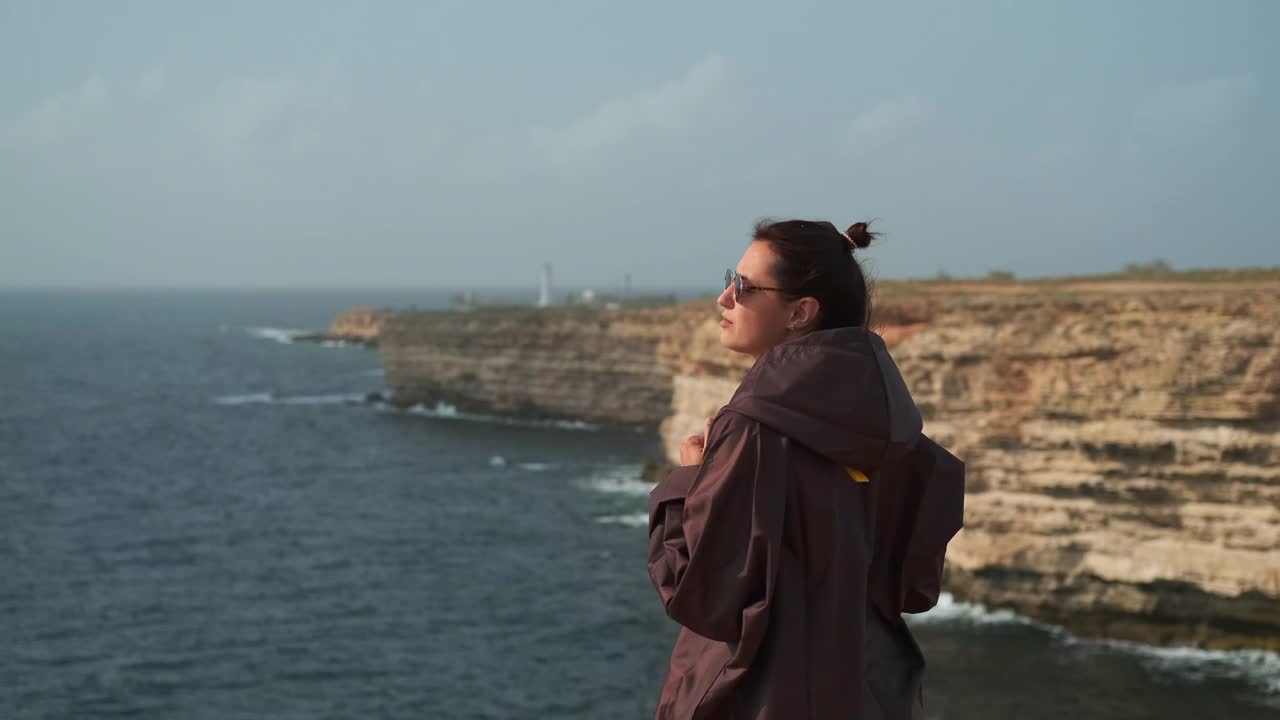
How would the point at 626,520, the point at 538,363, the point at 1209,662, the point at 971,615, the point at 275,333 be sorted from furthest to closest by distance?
the point at 275,333, the point at 538,363, the point at 626,520, the point at 971,615, the point at 1209,662

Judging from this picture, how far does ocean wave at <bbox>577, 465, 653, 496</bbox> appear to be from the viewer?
41.5 metres

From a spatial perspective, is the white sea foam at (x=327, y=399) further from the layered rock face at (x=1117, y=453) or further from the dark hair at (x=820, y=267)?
the dark hair at (x=820, y=267)

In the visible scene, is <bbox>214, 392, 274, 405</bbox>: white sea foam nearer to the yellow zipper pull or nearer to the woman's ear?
the woman's ear

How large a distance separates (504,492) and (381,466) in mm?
8167

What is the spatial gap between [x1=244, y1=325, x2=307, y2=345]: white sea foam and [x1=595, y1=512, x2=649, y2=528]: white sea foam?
314 feet

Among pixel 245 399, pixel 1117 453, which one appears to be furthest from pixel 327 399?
pixel 1117 453

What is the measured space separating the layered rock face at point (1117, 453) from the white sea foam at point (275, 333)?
111 m

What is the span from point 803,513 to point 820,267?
23.0 inches

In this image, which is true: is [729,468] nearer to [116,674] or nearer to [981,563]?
[981,563]

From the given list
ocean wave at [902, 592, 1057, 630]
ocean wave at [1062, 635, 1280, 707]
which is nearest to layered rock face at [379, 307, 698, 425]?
ocean wave at [902, 592, 1057, 630]

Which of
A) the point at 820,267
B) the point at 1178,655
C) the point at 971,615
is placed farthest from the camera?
the point at 971,615

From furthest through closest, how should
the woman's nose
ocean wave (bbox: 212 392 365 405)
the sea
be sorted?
ocean wave (bbox: 212 392 365 405)
the sea
the woman's nose

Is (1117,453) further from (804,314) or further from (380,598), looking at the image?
(804,314)

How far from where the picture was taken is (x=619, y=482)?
43.2 metres
